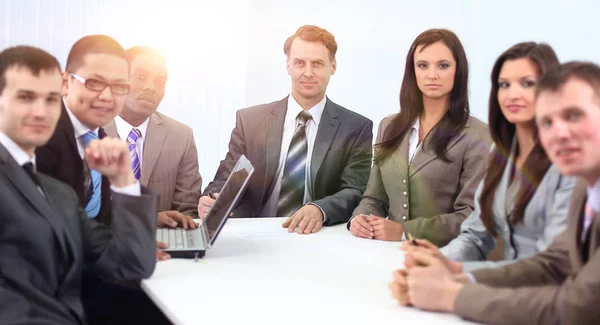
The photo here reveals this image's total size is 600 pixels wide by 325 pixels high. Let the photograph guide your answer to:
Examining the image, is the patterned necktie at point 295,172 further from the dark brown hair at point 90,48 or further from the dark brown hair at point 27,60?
the dark brown hair at point 27,60

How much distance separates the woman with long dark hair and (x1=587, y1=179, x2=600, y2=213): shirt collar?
522mm

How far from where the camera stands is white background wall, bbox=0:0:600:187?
6.10 ft

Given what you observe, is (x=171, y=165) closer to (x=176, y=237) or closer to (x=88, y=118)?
(x=176, y=237)

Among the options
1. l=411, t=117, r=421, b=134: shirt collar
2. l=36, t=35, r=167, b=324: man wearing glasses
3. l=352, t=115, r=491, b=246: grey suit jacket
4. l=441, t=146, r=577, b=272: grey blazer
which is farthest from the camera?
l=411, t=117, r=421, b=134: shirt collar

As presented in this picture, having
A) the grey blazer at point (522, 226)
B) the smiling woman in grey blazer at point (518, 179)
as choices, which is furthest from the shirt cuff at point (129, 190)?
the grey blazer at point (522, 226)

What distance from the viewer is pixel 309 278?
171cm

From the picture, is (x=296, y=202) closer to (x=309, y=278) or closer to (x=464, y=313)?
(x=309, y=278)

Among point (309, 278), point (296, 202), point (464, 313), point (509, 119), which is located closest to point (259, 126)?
point (296, 202)

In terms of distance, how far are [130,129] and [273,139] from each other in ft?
2.42

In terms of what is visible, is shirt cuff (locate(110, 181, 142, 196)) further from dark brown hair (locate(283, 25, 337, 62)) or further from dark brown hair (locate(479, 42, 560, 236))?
dark brown hair (locate(283, 25, 337, 62))

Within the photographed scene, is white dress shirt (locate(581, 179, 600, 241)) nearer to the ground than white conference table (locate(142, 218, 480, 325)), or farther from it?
farther from it

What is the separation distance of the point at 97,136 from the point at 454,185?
3.43 ft

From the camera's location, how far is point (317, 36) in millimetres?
2529

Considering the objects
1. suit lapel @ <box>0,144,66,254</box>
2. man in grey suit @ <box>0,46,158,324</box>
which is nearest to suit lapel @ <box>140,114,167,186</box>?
man in grey suit @ <box>0,46,158,324</box>
